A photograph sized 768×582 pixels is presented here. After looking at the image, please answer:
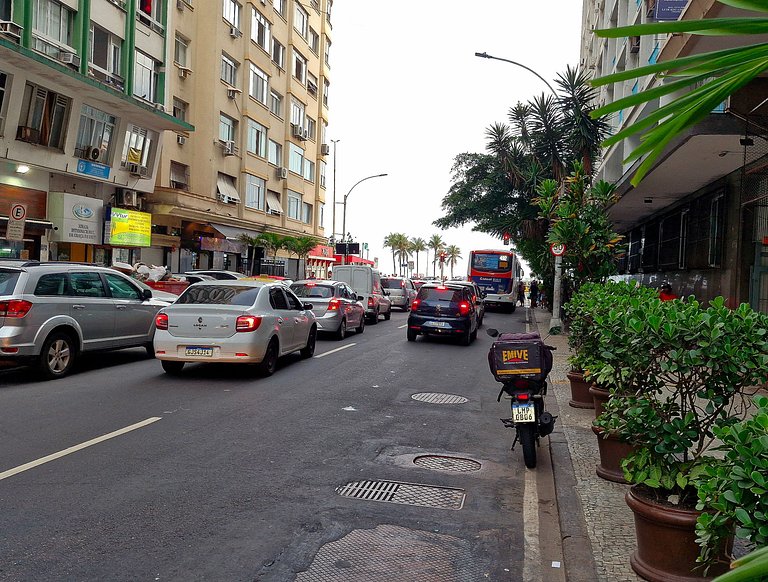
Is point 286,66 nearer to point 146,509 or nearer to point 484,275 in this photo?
point 484,275

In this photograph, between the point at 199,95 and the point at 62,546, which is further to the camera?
the point at 199,95

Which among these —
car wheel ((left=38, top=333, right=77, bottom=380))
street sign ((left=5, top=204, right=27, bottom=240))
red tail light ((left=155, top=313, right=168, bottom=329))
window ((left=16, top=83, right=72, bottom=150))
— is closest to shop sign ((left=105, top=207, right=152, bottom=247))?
window ((left=16, top=83, right=72, bottom=150))

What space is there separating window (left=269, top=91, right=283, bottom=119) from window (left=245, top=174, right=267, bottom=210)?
4703mm

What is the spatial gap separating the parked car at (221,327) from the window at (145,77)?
1857 cm

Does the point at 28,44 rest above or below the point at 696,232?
above

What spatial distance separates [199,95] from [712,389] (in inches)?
1281

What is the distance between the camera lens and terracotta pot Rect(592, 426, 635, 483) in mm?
6270

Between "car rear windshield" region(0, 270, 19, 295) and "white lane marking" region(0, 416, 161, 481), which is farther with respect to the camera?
"car rear windshield" region(0, 270, 19, 295)

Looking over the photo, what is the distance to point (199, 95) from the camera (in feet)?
109

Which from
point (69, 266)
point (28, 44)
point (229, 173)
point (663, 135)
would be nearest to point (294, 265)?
point (229, 173)

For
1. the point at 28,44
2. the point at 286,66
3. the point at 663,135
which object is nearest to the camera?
the point at 663,135

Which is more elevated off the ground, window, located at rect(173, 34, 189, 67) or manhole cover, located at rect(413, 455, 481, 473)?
window, located at rect(173, 34, 189, 67)

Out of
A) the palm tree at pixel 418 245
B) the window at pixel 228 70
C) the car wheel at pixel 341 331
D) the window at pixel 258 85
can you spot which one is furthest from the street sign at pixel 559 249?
the palm tree at pixel 418 245

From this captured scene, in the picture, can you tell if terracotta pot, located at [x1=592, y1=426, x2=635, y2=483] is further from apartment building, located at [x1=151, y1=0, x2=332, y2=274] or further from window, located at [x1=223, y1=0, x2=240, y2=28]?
window, located at [x1=223, y1=0, x2=240, y2=28]
